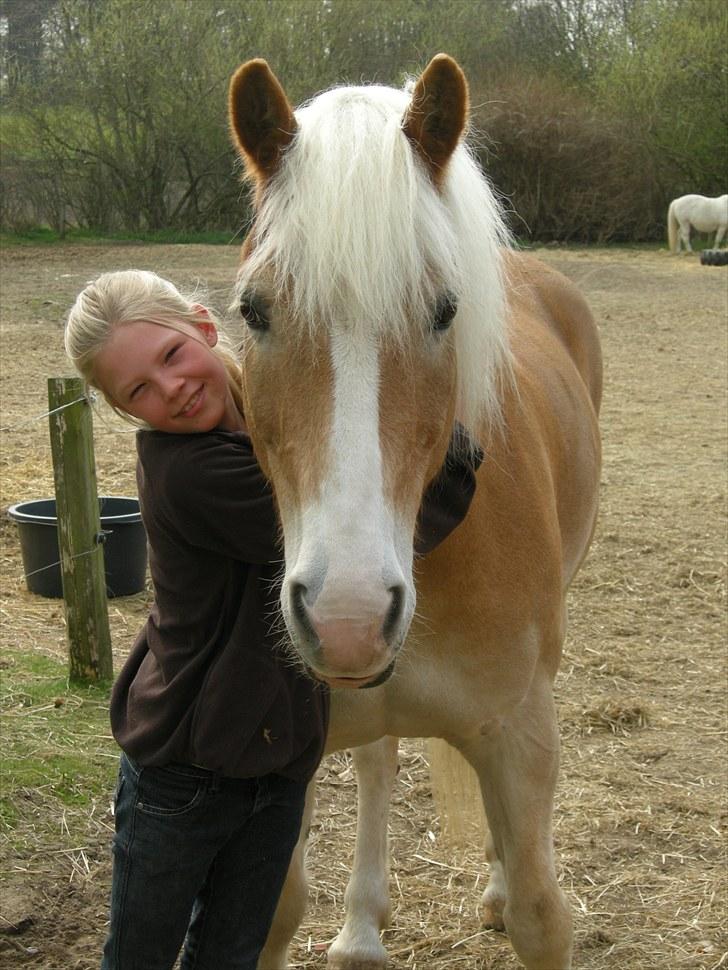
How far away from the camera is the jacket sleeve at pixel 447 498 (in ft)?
6.10

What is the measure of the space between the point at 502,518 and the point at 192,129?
25077 mm

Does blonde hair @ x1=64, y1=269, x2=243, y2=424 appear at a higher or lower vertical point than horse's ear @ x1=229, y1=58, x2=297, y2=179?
lower

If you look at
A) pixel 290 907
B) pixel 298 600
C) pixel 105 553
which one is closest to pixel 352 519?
pixel 298 600

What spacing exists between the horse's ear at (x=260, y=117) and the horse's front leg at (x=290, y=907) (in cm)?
143

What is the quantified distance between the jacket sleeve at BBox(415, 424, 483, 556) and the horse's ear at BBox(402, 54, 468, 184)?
18.4 inches

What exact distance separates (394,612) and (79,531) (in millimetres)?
2794

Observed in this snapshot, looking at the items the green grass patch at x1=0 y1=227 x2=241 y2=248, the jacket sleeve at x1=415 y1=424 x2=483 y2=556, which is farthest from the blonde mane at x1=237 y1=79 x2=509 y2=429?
the green grass patch at x1=0 y1=227 x2=241 y2=248

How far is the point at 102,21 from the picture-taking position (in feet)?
82.1

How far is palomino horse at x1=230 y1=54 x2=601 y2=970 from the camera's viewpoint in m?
1.45

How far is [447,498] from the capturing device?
1.89 m

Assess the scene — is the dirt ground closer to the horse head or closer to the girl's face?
the girl's face

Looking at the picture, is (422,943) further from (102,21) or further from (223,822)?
(102,21)

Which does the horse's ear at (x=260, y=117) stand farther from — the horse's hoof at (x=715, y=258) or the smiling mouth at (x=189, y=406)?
the horse's hoof at (x=715, y=258)

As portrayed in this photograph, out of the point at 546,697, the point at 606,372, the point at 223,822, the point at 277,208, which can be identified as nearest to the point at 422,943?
the point at 546,697
